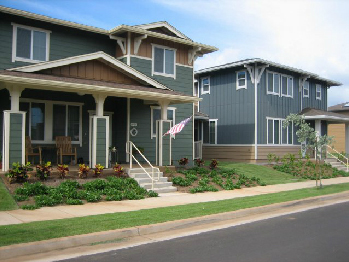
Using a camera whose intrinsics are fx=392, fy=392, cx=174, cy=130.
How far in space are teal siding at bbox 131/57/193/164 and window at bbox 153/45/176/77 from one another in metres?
0.26

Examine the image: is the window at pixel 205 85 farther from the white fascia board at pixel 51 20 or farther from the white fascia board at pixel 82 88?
the white fascia board at pixel 51 20

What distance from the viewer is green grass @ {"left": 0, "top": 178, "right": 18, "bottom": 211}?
10.0m

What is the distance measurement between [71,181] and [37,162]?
4069 millimetres

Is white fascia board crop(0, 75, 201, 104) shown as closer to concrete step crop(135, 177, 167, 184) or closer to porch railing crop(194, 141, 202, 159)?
concrete step crop(135, 177, 167, 184)

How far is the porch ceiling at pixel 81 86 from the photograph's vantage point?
12.7 m

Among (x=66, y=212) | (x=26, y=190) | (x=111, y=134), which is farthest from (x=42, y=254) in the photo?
(x=111, y=134)

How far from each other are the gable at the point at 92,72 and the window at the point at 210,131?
11159mm

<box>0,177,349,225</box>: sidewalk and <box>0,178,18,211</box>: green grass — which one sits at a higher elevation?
<box>0,178,18,211</box>: green grass

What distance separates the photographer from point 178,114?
1980cm

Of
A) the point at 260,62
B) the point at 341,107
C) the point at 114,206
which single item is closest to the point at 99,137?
the point at 114,206

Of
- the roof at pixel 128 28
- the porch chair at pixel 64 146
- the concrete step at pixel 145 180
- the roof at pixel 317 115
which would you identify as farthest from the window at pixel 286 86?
the porch chair at pixel 64 146

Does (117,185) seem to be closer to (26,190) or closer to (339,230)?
(26,190)

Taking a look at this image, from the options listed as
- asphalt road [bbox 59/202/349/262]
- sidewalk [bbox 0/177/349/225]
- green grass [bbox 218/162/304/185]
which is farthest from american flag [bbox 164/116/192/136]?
asphalt road [bbox 59/202/349/262]

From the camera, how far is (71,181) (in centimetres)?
1263
